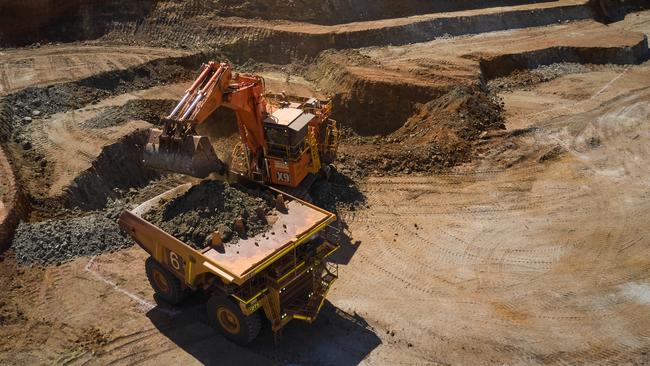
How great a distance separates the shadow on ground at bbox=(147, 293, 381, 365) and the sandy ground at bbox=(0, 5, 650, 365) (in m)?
0.03

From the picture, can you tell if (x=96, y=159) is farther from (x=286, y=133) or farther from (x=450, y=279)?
(x=450, y=279)

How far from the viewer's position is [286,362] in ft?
32.7

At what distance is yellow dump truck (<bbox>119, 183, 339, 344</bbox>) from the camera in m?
9.38

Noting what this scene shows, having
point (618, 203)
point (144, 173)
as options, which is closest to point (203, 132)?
point (144, 173)

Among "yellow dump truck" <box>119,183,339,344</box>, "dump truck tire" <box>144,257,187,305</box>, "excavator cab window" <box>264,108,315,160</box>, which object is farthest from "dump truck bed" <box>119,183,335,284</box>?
"excavator cab window" <box>264,108,315,160</box>

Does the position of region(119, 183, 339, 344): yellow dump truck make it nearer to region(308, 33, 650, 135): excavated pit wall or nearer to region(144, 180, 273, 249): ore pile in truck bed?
region(144, 180, 273, 249): ore pile in truck bed

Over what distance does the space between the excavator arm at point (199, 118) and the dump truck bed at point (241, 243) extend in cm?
86

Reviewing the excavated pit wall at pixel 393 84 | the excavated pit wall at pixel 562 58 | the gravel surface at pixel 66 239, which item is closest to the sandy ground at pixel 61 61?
the excavated pit wall at pixel 393 84

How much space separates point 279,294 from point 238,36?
16.4m

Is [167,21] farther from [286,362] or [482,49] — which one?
[286,362]

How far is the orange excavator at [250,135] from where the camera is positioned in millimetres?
11039

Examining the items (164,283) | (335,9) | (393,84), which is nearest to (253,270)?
(164,283)

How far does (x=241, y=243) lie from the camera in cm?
977

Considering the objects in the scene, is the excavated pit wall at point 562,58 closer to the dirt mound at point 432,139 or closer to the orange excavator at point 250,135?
the dirt mound at point 432,139
